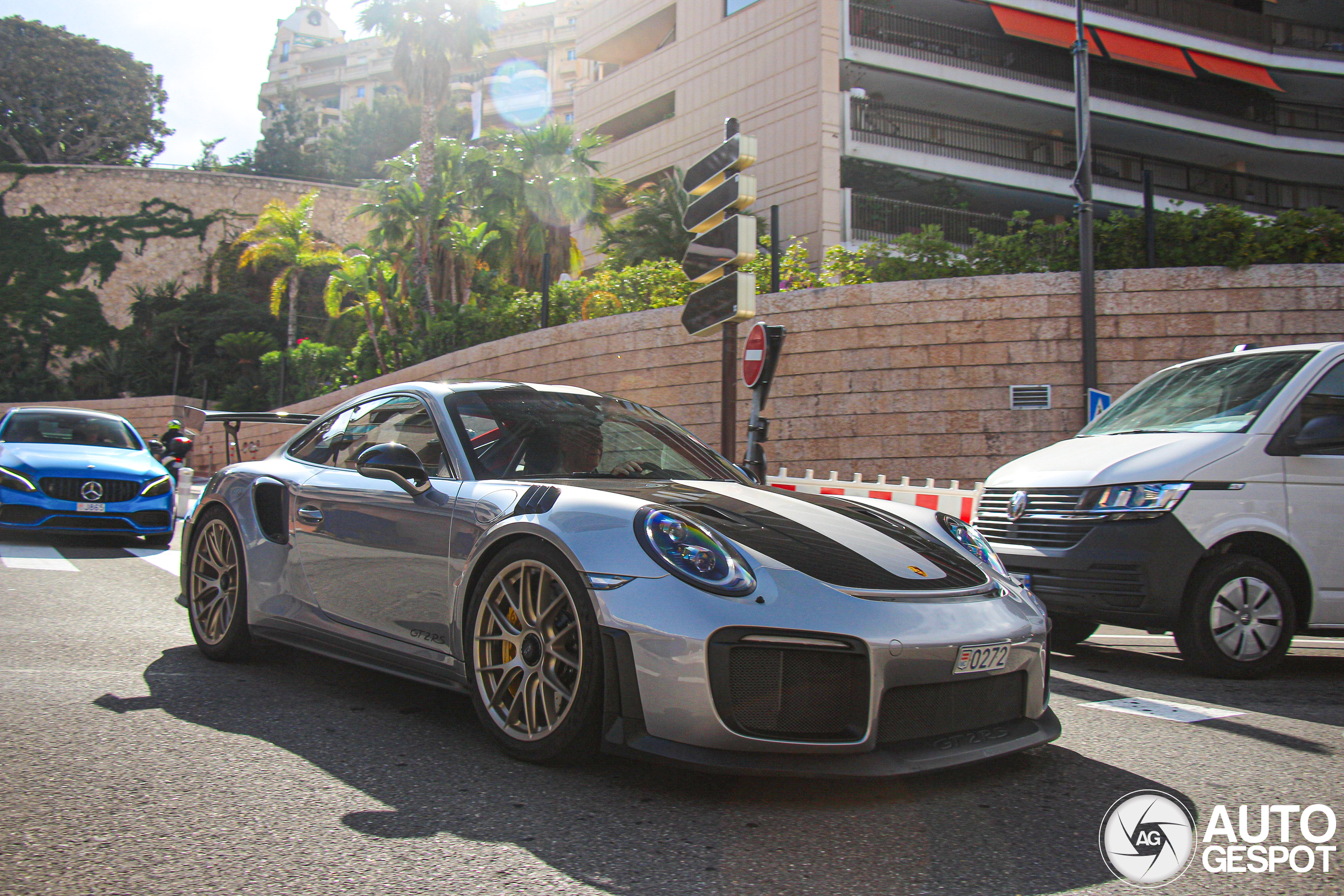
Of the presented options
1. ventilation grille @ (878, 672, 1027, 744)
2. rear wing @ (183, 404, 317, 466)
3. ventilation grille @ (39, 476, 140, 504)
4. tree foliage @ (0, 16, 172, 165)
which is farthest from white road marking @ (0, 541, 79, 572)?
tree foliage @ (0, 16, 172, 165)

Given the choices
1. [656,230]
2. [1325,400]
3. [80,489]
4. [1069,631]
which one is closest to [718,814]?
[1069,631]

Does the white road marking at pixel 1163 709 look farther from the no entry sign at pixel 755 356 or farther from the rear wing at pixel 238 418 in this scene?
the rear wing at pixel 238 418

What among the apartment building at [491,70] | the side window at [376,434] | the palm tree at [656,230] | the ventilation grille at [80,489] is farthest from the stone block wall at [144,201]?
the side window at [376,434]

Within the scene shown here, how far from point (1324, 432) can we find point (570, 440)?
145 inches

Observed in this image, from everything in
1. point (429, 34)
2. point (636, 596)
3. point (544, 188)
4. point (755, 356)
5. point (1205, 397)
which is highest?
point (429, 34)

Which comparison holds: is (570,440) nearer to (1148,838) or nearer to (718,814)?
(718,814)

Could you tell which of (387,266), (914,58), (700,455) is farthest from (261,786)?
(387,266)

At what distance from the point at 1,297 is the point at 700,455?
59709mm

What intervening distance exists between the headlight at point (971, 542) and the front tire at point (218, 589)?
2977 mm

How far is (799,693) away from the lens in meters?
2.78

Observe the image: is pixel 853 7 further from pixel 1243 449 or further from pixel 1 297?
pixel 1 297

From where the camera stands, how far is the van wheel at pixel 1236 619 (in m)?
5.09

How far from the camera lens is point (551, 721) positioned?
310 cm

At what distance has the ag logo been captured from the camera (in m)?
2.43
